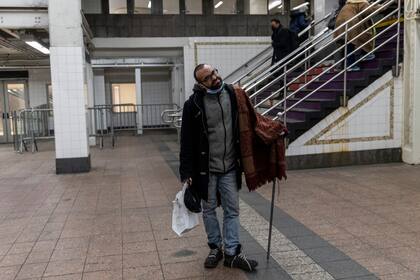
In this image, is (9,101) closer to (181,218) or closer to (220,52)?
(220,52)

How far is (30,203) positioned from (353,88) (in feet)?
18.4

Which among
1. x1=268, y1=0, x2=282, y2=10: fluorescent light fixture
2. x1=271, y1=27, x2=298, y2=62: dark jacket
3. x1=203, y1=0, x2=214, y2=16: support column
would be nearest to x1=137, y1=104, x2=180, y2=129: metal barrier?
x1=203, y1=0, x2=214, y2=16: support column

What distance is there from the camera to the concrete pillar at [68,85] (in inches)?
332

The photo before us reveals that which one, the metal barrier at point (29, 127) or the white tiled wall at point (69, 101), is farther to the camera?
the metal barrier at point (29, 127)

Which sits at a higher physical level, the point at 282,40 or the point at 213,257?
the point at 282,40

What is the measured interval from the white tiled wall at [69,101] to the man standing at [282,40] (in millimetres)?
4425

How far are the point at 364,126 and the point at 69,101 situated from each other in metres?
5.39

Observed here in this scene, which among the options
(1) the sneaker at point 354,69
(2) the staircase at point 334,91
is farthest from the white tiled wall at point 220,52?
(1) the sneaker at point 354,69

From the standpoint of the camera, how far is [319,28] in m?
12.0

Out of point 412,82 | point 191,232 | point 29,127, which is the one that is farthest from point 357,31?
point 29,127

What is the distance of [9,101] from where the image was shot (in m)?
16.7

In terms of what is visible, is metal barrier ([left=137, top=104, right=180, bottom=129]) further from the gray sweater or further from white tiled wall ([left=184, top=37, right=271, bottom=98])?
the gray sweater

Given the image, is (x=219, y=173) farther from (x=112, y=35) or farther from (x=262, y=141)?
(x=112, y=35)

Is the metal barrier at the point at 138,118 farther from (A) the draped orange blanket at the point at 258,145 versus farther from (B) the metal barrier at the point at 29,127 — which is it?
(A) the draped orange blanket at the point at 258,145
